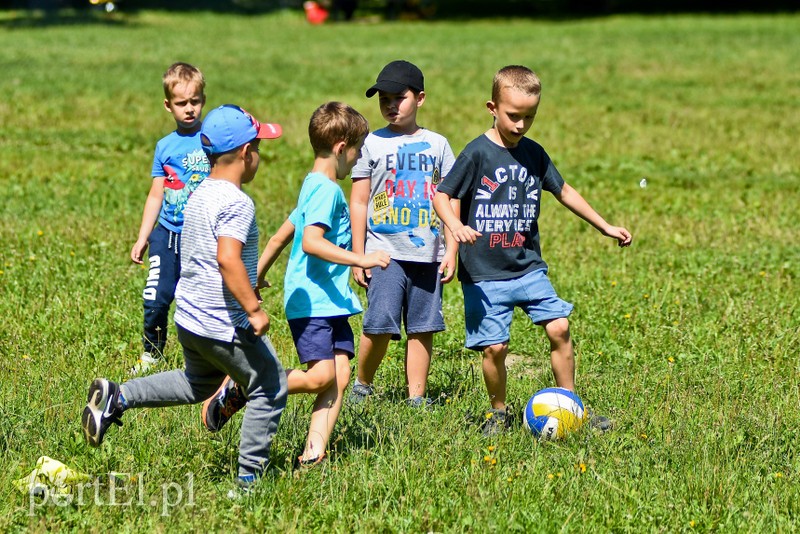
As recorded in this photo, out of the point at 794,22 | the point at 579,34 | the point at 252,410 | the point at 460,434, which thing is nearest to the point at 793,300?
the point at 460,434

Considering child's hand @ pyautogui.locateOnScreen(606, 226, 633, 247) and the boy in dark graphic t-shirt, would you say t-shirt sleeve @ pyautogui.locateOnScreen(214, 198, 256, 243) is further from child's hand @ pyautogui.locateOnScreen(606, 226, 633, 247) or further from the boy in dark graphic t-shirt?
child's hand @ pyautogui.locateOnScreen(606, 226, 633, 247)

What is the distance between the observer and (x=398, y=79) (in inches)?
227

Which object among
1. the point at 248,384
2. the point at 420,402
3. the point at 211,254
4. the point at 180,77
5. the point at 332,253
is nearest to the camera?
the point at 211,254

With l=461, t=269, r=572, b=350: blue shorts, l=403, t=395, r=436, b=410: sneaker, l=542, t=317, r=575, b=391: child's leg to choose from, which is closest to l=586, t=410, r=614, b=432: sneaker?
l=542, t=317, r=575, b=391: child's leg

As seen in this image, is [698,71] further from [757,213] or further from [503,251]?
[503,251]

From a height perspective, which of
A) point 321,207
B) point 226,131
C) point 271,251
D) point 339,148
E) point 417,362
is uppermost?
point 226,131

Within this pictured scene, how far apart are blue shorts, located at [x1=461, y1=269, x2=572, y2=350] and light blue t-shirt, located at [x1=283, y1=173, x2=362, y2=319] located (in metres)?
0.83

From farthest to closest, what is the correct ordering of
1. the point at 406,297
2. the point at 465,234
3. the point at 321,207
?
the point at 406,297 < the point at 465,234 < the point at 321,207

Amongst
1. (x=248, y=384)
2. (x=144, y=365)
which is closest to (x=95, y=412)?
(x=248, y=384)

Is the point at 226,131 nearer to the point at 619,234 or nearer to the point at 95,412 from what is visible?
the point at 95,412

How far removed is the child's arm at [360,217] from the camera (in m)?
5.80

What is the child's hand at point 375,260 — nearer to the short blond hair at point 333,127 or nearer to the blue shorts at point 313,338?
the blue shorts at point 313,338

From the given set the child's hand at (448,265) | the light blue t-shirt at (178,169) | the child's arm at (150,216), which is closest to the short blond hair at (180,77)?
the light blue t-shirt at (178,169)

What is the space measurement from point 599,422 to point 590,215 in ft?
3.56
